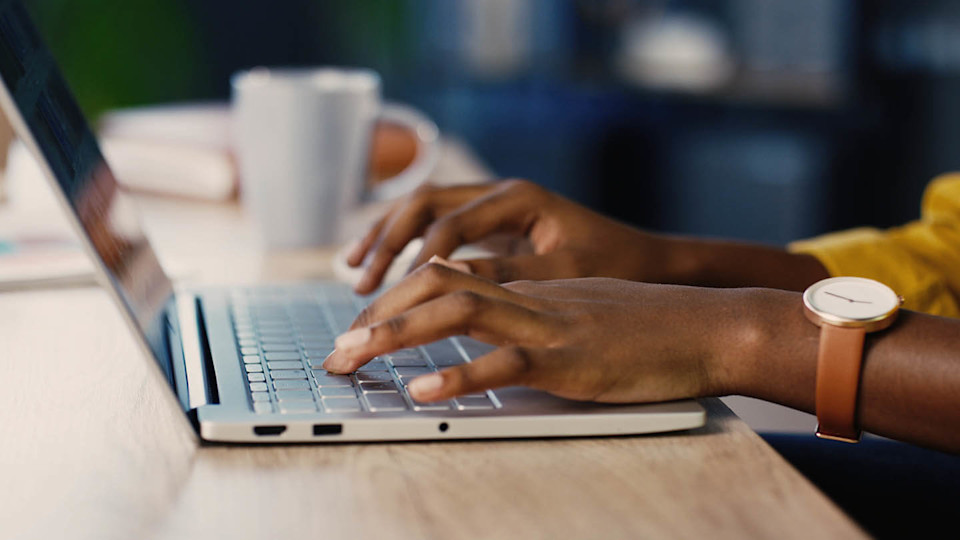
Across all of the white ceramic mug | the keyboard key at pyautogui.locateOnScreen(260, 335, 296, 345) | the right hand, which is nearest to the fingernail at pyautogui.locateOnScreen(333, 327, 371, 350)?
the keyboard key at pyautogui.locateOnScreen(260, 335, 296, 345)

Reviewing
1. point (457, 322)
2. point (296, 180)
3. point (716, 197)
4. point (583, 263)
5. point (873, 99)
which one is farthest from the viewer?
point (716, 197)

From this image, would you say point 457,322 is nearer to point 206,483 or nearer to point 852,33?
point 206,483

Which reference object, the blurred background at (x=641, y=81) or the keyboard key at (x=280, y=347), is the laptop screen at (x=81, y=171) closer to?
the keyboard key at (x=280, y=347)

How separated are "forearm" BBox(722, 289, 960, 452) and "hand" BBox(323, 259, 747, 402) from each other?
0.01 m

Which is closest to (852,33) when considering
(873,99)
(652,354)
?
(873,99)

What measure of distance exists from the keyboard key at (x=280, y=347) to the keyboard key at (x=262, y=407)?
0.10 m

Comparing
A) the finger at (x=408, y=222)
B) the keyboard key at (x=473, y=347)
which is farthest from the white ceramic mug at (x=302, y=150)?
the keyboard key at (x=473, y=347)

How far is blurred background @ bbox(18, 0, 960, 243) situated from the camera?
286 centimetres

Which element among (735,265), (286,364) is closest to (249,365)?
(286,364)

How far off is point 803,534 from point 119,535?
26 cm

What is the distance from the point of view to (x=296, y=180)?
3.19 feet

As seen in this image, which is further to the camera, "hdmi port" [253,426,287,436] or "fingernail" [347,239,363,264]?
"fingernail" [347,239,363,264]

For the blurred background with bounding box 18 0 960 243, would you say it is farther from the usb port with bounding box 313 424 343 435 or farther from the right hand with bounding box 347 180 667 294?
the usb port with bounding box 313 424 343 435

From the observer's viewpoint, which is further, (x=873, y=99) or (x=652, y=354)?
(x=873, y=99)
